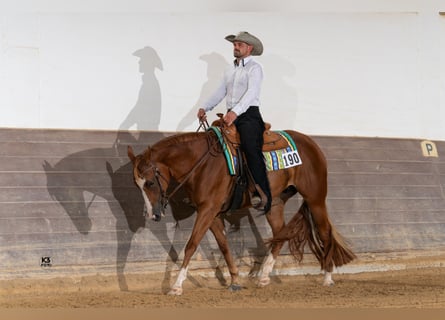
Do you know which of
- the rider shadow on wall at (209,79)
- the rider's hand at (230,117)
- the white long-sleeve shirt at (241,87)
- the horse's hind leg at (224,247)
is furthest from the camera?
the rider shadow on wall at (209,79)

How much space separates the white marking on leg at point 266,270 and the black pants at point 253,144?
79cm

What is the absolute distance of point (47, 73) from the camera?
267 inches

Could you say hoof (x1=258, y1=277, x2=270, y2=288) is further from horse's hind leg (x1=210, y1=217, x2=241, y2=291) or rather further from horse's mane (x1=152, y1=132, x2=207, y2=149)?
horse's mane (x1=152, y1=132, x2=207, y2=149)

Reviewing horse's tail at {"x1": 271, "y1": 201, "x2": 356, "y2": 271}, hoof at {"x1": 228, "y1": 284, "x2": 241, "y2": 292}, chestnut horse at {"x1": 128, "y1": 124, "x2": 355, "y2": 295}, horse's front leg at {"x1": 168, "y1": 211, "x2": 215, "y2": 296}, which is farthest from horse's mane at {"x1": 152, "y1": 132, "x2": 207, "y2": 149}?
hoof at {"x1": 228, "y1": 284, "x2": 241, "y2": 292}

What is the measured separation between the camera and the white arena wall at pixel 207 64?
6.76m

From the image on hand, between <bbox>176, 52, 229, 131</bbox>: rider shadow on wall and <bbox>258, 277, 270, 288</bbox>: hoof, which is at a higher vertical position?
<bbox>176, 52, 229, 131</bbox>: rider shadow on wall

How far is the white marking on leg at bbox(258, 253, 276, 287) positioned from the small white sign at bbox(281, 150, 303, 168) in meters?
0.88

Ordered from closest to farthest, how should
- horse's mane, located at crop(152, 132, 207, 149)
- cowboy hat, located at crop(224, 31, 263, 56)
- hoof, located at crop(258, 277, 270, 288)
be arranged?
1. horse's mane, located at crop(152, 132, 207, 149)
2. cowboy hat, located at crop(224, 31, 263, 56)
3. hoof, located at crop(258, 277, 270, 288)

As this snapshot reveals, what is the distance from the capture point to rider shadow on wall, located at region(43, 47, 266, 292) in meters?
6.58

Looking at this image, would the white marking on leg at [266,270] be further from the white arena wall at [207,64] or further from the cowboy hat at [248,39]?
the cowboy hat at [248,39]

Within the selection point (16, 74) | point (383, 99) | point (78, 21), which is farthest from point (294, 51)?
point (16, 74)

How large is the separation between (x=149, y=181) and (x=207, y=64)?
1986 mm

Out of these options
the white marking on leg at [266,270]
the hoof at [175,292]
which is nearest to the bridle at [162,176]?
the hoof at [175,292]

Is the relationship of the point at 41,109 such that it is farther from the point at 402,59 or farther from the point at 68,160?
the point at 402,59
